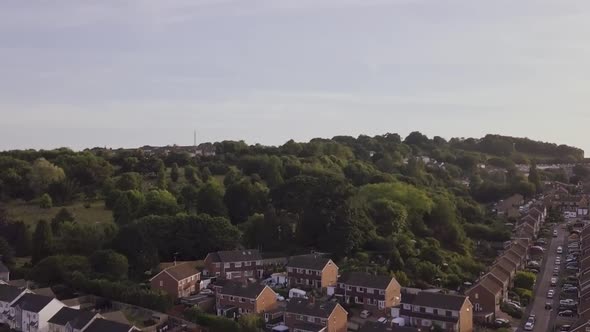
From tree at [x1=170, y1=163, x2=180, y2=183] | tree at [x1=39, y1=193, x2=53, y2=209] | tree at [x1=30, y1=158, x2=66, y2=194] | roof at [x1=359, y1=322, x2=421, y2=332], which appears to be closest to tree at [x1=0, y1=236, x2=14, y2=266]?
tree at [x1=39, y1=193, x2=53, y2=209]

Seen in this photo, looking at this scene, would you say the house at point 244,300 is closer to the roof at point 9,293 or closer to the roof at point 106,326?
the roof at point 106,326

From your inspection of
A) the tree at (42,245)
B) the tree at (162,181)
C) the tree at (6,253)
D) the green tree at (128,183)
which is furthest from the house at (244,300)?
the green tree at (128,183)

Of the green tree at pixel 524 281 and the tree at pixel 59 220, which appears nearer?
the green tree at pixel 524 281

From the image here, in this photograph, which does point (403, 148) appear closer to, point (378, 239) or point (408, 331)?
point (378, 239)

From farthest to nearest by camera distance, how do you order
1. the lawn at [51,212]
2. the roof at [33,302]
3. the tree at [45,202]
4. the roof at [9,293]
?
the tree at [45,202], the lawn at [51,212], the roof at [9,293], the roof at [33,302]

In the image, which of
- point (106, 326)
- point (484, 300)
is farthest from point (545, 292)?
point (106, 326)

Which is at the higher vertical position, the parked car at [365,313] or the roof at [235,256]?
the roof at [235,256]
